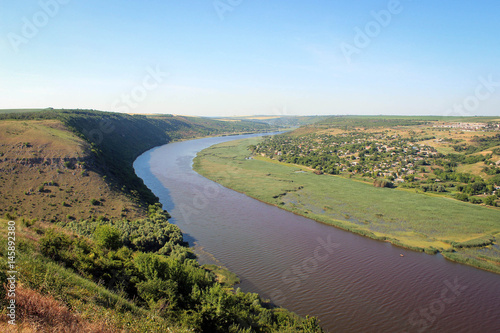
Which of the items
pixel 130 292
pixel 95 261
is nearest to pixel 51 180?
pixel 95 261

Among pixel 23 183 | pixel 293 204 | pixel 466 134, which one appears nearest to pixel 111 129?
pixel 23 183

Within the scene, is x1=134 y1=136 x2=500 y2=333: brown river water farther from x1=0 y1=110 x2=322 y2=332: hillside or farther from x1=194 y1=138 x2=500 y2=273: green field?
x1=0 y1=110 x2=322 y2=332: hillside

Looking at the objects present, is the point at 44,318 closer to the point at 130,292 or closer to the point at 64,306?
the point at 64,306

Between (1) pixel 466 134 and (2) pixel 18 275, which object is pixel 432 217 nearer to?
(2) pixel 18 275

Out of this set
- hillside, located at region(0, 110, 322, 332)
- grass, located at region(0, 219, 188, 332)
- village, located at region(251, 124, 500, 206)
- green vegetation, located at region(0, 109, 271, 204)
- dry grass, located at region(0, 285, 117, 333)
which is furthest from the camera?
village, located at region(251, 124, 500, 206)

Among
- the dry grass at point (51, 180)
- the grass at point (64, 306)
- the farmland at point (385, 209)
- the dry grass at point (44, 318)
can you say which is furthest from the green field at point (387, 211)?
the dry grass at point (44, 318)

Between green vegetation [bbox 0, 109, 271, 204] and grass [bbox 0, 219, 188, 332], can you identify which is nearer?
grass [bbox 0, 219, 188, 332]

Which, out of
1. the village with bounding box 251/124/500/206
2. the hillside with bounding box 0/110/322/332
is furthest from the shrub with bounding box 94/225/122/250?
the village with bounding box 251/124/500/206
